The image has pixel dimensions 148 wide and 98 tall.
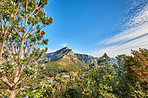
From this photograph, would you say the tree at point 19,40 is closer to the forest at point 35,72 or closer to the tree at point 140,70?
the forest at point 35,72

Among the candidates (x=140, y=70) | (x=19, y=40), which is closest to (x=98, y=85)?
(x=140, y=70)

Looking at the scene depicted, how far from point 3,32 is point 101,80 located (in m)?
7.71

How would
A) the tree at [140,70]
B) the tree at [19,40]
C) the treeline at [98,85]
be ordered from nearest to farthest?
the tree at [19,40]
the treeline at [98,85]
the tree at [140,70]

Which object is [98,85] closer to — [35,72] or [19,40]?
[35,72]

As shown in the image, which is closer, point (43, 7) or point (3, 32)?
point (3, 32)

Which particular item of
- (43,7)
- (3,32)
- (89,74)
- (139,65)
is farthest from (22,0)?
(139,65)

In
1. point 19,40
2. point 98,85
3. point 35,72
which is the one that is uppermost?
point 19,40

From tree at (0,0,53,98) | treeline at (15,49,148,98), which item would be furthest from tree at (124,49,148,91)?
tree at (0,0,53,98)

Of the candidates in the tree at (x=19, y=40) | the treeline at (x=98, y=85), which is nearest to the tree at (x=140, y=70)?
the treeline at (x=98, y=85)

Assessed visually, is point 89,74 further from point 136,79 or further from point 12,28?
point 12,28

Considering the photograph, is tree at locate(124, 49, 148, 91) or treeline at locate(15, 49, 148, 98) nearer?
treeline at locate(15, 49, 148, 98)

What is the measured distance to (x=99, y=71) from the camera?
7.14m

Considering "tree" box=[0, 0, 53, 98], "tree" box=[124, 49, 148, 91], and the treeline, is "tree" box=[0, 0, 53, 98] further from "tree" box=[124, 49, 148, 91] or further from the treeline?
"tree" box=[124, 49, 148, 91]

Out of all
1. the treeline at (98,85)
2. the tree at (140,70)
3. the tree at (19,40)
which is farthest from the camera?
the tree at (140,70)
